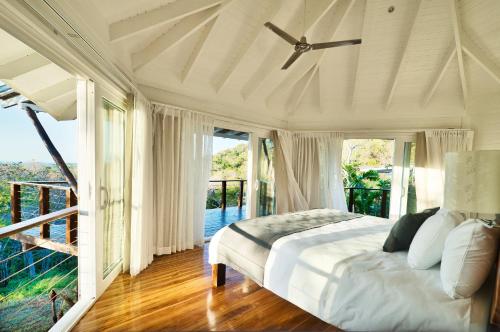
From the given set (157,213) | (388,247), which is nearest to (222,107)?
(157,213)

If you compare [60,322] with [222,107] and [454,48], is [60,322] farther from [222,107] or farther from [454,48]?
[454,48]

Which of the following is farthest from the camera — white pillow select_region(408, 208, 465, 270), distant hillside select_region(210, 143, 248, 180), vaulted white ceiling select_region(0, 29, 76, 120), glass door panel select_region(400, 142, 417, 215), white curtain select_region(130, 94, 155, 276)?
distant hillside select_region(210, 143, 248, 180)

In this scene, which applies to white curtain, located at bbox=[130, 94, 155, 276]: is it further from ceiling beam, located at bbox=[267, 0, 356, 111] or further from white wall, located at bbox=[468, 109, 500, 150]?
white wall, located at bbox=[468, 109, 500, 150]

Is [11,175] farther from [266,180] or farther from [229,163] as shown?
[229,163]

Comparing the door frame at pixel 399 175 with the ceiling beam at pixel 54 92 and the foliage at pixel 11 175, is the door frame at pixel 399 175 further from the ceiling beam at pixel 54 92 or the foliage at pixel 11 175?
the foliage at pixel 11 175

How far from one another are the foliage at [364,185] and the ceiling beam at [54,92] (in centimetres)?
571

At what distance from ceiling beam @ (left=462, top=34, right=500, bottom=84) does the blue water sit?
4.75m

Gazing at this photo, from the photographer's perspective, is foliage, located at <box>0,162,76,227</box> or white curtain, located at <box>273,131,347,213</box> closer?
foliage, located at <box>0,162,76,227</box>

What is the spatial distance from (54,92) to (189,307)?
2.96 metres

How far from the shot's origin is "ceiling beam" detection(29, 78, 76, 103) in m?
2.65

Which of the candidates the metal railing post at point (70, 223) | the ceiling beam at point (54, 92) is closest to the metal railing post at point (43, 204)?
the metal railing post at point (70, 223)

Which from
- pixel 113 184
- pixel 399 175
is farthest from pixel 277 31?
pixel 399 175

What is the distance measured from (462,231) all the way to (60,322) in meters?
2.80

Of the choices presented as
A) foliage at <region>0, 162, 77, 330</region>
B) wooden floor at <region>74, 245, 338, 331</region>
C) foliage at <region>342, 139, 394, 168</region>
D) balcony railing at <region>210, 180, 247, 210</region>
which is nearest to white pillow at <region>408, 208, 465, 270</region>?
wooden floor at <region>74, 245, 338, 331</region>
